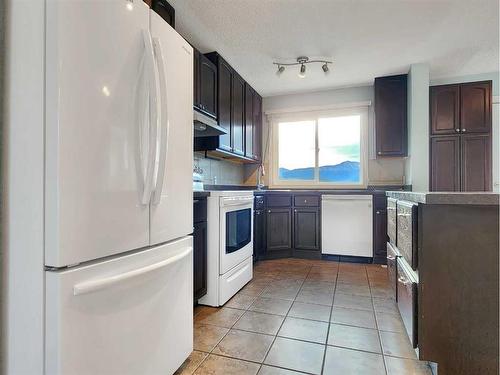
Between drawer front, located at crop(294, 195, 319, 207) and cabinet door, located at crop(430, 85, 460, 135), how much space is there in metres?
1.76

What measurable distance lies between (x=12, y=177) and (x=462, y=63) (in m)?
4.32

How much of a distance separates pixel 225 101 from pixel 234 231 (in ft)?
5.02

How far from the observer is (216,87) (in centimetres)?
299

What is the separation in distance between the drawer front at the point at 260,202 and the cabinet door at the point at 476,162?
100 inches

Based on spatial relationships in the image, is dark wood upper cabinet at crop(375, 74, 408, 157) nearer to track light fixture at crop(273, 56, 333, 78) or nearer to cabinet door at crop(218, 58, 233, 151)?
track light fixture at crop(273, 56, 333, 78)

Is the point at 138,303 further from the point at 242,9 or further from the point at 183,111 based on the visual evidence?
the point at 242,9

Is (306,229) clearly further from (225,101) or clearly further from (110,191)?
(110,191)

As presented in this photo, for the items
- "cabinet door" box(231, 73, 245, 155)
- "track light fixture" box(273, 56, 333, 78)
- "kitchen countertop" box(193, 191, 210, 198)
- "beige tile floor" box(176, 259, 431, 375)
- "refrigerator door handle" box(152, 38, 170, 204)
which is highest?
"track light fixture" box(273, 56, 333, 78)

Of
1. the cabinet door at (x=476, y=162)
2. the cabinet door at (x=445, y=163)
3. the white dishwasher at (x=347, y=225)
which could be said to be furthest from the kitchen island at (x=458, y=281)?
the cabinet door at (x=476, y=162)

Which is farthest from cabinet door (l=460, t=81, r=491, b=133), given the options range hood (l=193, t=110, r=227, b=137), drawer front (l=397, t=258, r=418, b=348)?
range hood (l=193, t=110, r=227, b=137)

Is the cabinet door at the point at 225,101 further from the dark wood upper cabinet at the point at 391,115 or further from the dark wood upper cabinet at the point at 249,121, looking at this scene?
the dark wood upper cabinet at the point at 391,115

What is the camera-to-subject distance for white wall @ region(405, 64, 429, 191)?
3.35m

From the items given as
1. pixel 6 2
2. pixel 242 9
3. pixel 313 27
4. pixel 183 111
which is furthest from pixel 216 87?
pixel 6 2

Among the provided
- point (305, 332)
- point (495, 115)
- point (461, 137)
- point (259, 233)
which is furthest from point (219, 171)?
point (495, 115)
